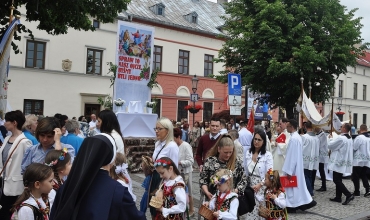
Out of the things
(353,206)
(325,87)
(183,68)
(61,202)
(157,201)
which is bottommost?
(353,206)

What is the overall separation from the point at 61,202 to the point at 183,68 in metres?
32.0

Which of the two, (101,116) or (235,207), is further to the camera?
(101,116)

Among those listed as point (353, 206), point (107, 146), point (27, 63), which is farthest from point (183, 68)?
point (107, 146)

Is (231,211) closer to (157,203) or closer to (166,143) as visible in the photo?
(157,203)

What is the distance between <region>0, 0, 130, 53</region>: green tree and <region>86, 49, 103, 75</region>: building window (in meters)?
15.4

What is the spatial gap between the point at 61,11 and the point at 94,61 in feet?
56.6

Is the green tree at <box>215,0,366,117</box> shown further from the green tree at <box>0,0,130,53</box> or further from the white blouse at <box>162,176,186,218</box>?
the white blouse at <box>162,176,186,218</box>

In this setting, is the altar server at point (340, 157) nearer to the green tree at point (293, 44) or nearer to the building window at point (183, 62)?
the green tree at point (293, 44)

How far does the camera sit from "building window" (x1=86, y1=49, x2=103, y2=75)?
27.8 m

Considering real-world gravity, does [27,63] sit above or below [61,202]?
above

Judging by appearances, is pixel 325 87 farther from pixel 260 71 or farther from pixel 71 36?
pixel 71 36

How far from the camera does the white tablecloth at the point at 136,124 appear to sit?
13.3m

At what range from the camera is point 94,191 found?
2289mm

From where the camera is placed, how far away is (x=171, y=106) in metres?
33.1
